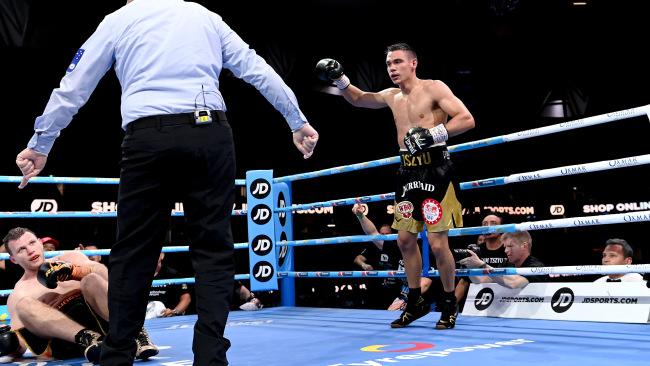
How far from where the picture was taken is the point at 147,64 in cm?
168

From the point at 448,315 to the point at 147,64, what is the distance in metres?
1.82

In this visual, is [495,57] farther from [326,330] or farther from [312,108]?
[326,330]

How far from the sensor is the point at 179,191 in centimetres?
168

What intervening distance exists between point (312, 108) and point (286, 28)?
68.2 inches

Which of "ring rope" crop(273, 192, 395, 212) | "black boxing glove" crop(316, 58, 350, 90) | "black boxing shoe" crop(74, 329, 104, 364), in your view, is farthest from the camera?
"ring rope" crop(273, 192, 395, 212)

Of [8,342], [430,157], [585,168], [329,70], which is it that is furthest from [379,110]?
[8,342]

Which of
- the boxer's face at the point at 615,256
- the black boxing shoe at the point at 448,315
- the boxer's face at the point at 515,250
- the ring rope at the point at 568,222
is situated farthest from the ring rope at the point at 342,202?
the boxer's face at the point at 615,256

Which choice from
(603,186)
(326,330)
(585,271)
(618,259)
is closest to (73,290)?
(326,330)

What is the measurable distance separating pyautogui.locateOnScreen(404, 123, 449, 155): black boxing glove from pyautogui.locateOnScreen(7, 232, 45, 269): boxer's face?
1.63m

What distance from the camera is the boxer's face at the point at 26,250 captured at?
269 centimetres

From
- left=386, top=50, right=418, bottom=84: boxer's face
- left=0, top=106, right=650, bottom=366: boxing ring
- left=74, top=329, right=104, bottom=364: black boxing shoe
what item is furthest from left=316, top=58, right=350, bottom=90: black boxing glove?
left=74, top=329, right=104, bottom=364: black boxing shoe

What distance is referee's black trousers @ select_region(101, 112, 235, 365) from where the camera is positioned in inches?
62.8

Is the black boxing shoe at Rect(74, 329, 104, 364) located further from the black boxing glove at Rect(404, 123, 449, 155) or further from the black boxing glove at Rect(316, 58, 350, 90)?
the black boxing glove at Rect(316, 58, 350, 90)

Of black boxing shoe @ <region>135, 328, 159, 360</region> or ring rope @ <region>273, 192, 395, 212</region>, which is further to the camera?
ring rope @ <region>273, 192, 395, 212</region>
